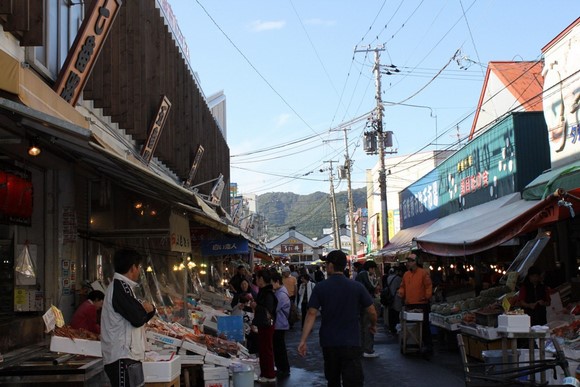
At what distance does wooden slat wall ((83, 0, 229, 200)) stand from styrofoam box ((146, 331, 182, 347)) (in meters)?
3.77

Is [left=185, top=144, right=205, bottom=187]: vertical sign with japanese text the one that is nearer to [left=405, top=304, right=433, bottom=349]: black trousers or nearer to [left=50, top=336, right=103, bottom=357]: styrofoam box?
[left=405, top=304, right=433, bottom=349]: black trousers

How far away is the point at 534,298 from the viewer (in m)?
10.8

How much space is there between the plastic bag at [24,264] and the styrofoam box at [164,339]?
1.78 metres

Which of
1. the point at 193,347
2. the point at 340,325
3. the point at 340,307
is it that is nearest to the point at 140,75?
the point at 193,347

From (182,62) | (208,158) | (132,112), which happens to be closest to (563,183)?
(132,112)

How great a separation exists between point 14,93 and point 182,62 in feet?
39.7

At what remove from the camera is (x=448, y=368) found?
37.3 ft

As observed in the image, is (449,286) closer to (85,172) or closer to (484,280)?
(484,280)

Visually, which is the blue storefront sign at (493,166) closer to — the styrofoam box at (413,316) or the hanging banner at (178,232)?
the styrofoam box at (413,316)

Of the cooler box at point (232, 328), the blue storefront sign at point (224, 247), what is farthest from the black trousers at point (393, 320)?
the cooler box at point (232, 328)

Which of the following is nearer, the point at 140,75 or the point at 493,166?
the point at 140,75

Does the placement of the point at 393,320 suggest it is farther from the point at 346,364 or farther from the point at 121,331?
the point at 121,331

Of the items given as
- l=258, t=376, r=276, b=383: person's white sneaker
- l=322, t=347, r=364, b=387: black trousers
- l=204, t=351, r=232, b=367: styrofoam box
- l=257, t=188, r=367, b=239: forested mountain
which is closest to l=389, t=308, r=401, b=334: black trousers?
l=258, t=376, r=276, b=383: person's white sneaker

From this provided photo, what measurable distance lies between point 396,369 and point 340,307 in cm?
509
